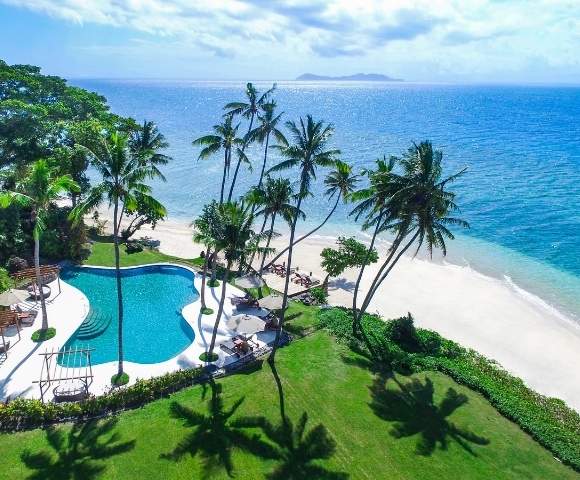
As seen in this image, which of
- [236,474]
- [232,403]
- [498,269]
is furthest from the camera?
[498,269]

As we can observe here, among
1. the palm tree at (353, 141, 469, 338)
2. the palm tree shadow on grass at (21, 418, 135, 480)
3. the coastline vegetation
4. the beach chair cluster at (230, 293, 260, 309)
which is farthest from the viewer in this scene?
the beach chair cluster at (230, 293, 260, 309)

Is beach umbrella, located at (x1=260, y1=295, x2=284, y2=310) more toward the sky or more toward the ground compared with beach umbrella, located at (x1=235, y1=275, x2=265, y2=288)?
more toward the ground

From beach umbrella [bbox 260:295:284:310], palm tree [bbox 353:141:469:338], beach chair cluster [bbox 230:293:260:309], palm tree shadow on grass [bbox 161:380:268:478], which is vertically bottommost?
palm tree shadow on grass [bbox 161:380:268:478]

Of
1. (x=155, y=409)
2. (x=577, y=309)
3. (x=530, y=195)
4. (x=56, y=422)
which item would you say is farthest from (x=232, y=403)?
(x=530, y=195)

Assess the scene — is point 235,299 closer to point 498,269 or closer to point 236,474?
point 236,474

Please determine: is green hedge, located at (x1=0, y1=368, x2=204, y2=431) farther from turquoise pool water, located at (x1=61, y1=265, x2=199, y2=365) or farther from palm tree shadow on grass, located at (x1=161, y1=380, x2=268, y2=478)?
turquoise pool water, located at (x1=61, y1=265, x2=199, y2=365)

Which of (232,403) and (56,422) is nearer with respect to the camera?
(56,422)

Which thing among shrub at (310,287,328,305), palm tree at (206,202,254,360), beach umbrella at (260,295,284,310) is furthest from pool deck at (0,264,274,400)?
shrub at (310,287,328,305)
